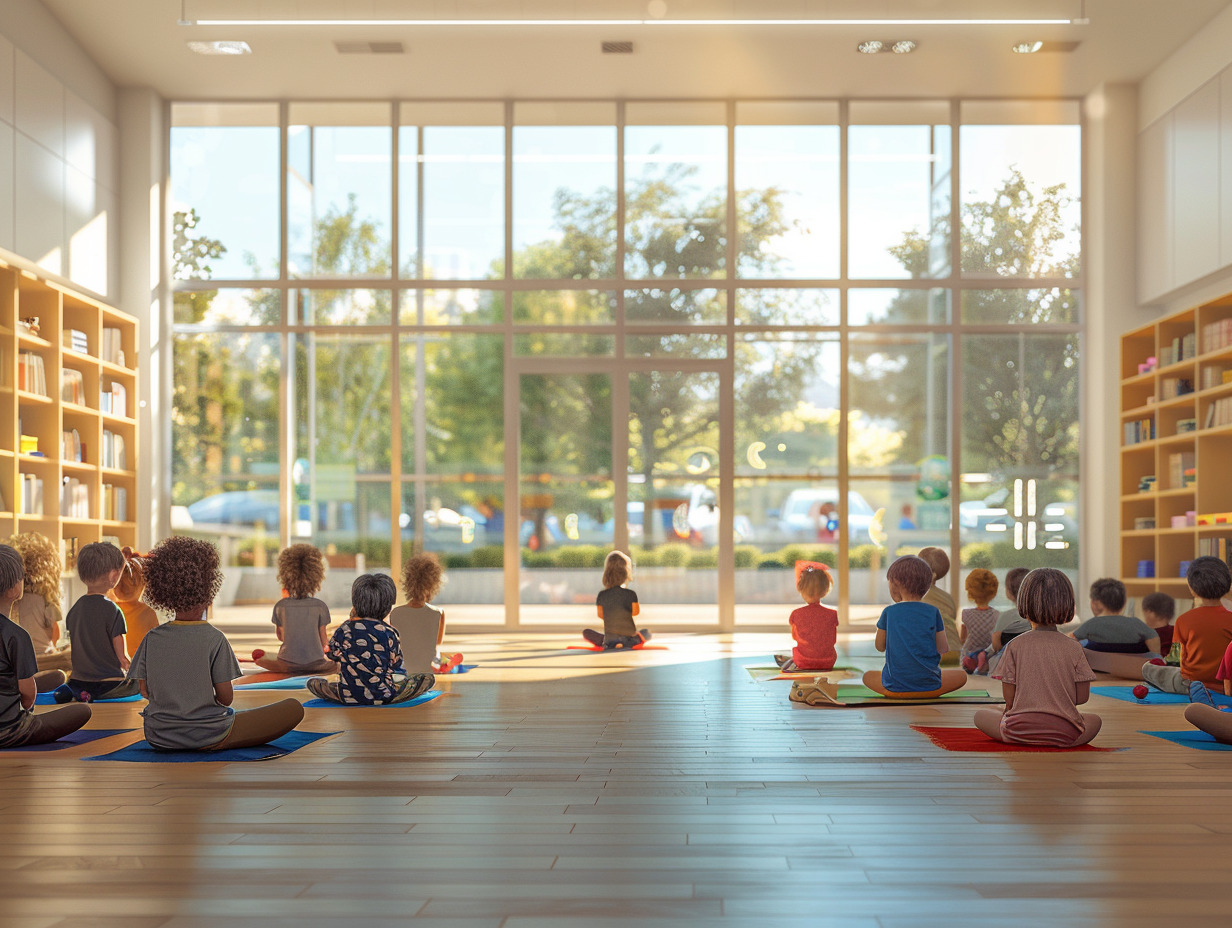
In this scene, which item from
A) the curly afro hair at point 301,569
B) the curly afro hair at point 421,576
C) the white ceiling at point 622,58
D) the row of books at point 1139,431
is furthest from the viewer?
the row of books at point 1139,431

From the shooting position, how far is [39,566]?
21.5 ft

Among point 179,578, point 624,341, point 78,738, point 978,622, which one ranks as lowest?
point 78,738

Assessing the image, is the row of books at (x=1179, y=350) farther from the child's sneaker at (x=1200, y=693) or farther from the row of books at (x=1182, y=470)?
the child's sneaker at (x=1200, y=693)

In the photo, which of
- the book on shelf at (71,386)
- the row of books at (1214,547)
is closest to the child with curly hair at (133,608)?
the book on shelf at (71,386)

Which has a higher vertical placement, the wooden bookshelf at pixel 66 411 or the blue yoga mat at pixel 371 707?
the wooden bookshelf at pixel 66 411

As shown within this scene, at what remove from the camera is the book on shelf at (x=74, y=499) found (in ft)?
30.1

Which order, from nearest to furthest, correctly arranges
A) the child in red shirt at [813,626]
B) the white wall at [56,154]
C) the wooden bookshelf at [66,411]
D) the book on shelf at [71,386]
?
the child in red shirt at [813,626]
the wooden bookshelf at [66,411]
the white wall at [56,154]
the book on shelf at [71,386]

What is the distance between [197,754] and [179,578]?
684 mm

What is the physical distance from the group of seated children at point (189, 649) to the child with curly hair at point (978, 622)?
3542 mm

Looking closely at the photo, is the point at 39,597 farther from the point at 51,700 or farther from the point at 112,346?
the point at 112,346

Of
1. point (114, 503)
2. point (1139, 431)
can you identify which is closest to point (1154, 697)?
point (1139, 431)

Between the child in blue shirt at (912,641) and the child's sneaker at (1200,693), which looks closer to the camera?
the child's sneaker at (1200,693)

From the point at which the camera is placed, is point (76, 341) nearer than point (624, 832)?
No

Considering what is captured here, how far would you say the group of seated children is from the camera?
436 cm
